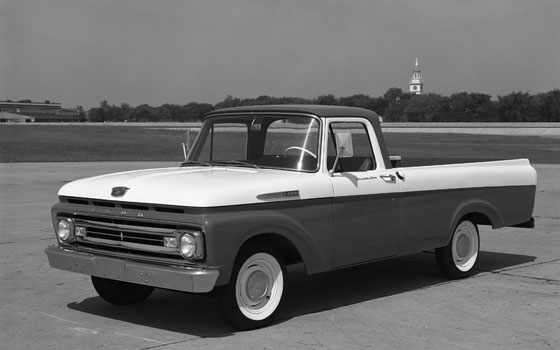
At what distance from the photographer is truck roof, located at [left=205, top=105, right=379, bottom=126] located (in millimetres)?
6586

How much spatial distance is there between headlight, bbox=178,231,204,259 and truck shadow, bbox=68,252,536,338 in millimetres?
670

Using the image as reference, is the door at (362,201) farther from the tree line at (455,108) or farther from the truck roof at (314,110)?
the tree line at (455,108)

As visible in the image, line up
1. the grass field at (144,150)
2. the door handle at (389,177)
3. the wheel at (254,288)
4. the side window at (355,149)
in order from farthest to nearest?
the grass field at (144,150), the door handle at (389,177), the side window at (355,149), the wheel at (254,288)

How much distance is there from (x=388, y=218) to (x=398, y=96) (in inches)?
4756

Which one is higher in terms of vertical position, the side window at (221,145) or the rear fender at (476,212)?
the side window at (221,145)

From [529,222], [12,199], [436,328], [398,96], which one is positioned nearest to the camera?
[436,328]

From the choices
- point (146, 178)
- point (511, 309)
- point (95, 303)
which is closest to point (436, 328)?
point (511, 309)

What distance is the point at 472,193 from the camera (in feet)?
25.8

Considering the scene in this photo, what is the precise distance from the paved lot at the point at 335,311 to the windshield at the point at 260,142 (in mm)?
1253

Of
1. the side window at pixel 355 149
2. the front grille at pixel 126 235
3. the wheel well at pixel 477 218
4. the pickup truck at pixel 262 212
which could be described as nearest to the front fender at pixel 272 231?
the pickup truck at pixel 262 212

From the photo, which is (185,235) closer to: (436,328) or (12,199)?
(436,328)

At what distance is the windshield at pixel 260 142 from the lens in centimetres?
644

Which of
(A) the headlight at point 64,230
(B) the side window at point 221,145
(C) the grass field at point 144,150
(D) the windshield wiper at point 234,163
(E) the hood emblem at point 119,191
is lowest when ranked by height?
(C) the grass field at point 144,150

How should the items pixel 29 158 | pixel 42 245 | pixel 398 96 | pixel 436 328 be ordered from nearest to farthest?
1. pixel 436 328
2. pixel 42 245
3. pixel 29 158
4. pixel 398 96
